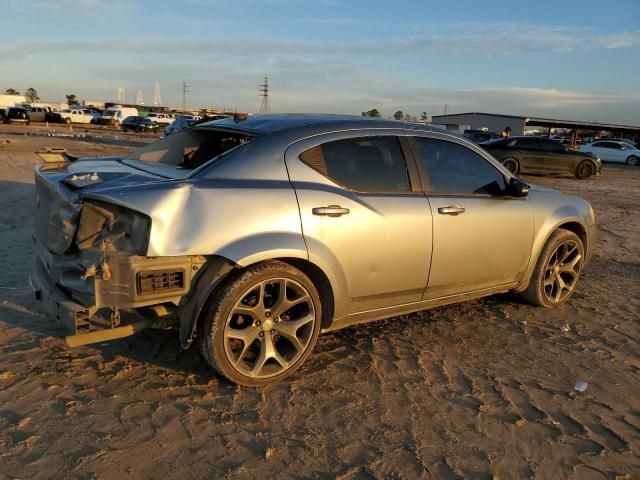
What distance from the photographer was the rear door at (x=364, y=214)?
343 cm

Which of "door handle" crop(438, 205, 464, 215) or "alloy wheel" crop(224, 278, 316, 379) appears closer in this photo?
"alloy wheel" crop(224, 278, 316, 379)

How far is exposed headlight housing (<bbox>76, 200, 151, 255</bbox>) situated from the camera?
2902mm

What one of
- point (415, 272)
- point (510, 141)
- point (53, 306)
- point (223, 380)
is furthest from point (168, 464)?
point (510, 141)

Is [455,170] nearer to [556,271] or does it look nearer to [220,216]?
[556,271]

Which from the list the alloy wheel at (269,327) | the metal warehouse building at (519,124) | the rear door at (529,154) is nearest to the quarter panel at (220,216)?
the alloy wheel at (269,327)

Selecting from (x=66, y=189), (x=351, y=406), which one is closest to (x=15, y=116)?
(x=66, y=189)

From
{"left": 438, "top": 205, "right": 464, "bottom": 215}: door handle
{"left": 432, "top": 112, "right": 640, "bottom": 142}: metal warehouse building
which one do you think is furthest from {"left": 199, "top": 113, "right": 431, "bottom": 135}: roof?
{"left": 432, "top": 112, "right": 640, "bottom": 142}: metal warehouse building

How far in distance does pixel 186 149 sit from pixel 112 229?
1427mm

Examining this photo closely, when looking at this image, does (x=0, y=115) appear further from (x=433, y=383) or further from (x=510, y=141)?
(x=433, y=383)

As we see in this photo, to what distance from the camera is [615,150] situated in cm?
2969

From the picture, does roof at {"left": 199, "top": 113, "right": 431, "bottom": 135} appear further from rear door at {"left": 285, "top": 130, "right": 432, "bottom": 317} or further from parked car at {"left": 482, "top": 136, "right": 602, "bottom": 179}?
parked car at {"left": 482, "top": 136, "right": 602, "bottom": 179}

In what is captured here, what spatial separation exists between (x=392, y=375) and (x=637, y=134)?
264ft

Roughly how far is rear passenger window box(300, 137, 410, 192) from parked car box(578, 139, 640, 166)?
1117 inches

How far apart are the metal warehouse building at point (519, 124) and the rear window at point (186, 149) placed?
53118 mm
